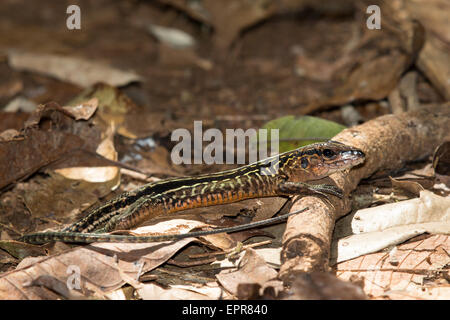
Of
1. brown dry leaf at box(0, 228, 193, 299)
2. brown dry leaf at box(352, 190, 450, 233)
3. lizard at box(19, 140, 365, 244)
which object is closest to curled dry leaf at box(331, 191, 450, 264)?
brown dry leaf at box(352, 190, 450, 233)

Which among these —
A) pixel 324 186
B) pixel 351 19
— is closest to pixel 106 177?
pixel 324 186

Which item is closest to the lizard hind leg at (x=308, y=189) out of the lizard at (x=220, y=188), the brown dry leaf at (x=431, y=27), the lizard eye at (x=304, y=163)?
the lizard at (x=220, y=188)

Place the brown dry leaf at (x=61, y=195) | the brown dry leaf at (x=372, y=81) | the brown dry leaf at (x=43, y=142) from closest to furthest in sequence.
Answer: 1. the brown dry leaf at (x=61, y=195)
2. the brown dry leaf at (x=43, y=142)
3. the brown dry leaf at (x=372, y=81)

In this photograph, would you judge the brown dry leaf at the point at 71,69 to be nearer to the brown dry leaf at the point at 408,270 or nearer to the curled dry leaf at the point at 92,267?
the curled dry leaf at the point at 92,267

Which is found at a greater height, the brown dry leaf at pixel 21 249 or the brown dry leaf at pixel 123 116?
the brown dry leaf at pixel 123 116

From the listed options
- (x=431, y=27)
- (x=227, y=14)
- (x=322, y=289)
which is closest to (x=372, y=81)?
(x=431, y=27)

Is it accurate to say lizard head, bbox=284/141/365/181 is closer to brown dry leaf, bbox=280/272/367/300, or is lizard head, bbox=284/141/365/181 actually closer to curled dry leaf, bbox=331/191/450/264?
curled dry leaf, bbox=331/191/450/264

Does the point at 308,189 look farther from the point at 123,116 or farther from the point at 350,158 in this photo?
the point at 123,116
